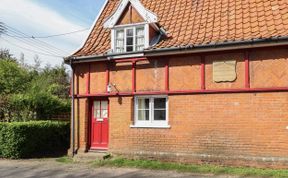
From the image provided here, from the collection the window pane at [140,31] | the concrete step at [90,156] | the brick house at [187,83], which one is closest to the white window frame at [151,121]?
the brick house at [187,83]

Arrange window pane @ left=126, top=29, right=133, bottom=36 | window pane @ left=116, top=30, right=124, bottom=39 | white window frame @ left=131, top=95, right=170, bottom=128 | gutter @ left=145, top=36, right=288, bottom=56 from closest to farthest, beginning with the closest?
1. gutter @ left=145, top=36, right=288, bottom=56
2. white window frame @ left=131, top=95, right=170, bottom=128
3. window pane @ left=126, top=29, right=133, bottom=36
4. window pane @ left=116, top=30, right=124, bottom=39

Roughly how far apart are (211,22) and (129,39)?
133 inches

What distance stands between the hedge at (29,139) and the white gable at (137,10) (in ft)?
17.9

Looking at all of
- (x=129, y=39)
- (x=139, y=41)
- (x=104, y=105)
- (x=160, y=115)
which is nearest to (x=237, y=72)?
(x=160, y=115)

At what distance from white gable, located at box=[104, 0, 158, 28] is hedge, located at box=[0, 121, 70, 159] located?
17.9 feet

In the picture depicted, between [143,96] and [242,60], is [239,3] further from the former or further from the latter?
[143,96]

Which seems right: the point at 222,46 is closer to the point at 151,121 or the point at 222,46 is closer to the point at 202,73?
the point at 202,73

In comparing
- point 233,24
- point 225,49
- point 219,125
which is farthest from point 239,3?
point 219,125

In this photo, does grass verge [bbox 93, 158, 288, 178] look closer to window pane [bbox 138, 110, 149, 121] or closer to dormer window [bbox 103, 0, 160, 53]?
window pane [bbox 138, 110, 149, 121]

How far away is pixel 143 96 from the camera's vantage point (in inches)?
638

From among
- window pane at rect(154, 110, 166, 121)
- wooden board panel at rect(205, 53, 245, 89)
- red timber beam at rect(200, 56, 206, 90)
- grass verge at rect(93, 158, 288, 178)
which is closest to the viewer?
grass verge at rect(93, 158, 288, 178)

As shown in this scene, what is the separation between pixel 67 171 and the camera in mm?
14406

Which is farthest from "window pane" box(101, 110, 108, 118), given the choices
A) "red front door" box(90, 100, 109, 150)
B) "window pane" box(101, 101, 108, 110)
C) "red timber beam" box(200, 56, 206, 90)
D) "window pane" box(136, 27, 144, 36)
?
"red timber beam" box(200, 56, 206, 90)

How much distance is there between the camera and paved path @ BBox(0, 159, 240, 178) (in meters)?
13.3
